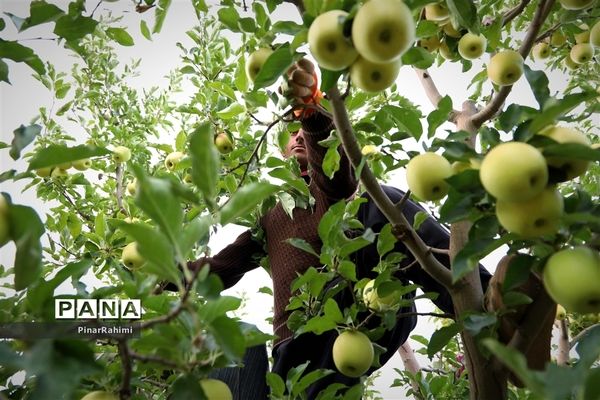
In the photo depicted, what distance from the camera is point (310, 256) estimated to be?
1467 millimetres

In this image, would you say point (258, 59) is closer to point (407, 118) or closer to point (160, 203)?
point (407, 118)

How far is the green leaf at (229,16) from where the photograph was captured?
0.83 metres

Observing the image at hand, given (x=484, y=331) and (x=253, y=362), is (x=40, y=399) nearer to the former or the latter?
(x=484, y=331)

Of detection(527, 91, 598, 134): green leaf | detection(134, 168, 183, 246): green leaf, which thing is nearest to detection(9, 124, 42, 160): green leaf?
detection(134, 168, 183, 246): green leaf

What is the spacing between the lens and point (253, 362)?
3.85 ft

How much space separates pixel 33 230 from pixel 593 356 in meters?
0.56

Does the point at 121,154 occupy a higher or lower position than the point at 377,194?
higher

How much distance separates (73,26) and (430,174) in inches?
21.8

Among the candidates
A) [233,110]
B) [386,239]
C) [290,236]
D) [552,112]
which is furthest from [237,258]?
[552,112]

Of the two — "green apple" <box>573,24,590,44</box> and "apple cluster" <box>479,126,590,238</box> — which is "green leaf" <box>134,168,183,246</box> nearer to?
"apple cluster" <box>479,126,590,238</box>

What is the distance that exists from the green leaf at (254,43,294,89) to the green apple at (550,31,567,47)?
3.47 feet

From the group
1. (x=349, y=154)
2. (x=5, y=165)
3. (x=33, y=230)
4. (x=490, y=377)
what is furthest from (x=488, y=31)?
(x=5, y=165)

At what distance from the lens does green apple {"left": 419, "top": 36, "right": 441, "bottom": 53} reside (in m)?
1.12

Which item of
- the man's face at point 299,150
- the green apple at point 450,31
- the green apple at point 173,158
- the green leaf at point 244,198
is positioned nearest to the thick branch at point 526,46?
the green apple at point 450,31
